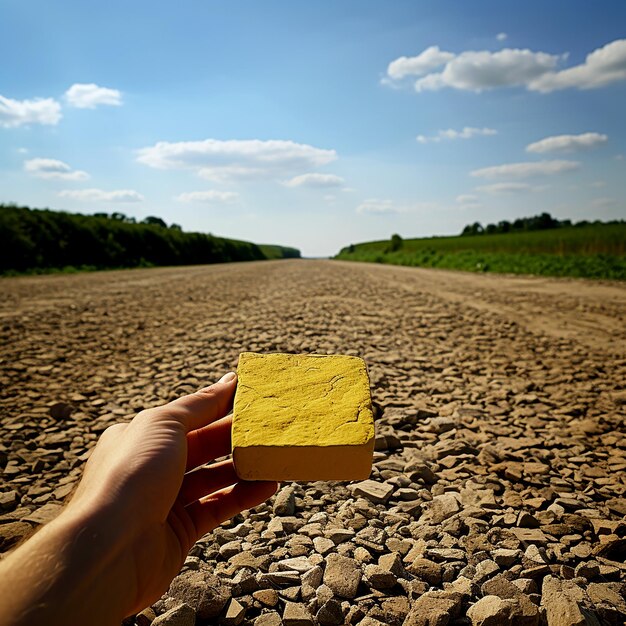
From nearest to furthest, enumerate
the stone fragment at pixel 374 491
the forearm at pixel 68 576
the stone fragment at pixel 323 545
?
the forearm at pixel 68 576
the stone fragment at pixel 323 545
the stone fragment at pixel 374 491

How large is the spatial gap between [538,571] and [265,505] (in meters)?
1.30

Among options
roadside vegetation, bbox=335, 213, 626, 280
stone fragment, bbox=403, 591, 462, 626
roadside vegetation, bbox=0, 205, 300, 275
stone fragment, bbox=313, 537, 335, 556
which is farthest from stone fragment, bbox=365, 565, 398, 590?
roadside vegetation, bbox=0, 205, 300, 275

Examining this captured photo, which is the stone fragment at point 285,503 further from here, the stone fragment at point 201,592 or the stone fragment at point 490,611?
the stone fragment at point 490,611

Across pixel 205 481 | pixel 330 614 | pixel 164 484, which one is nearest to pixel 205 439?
pixel 205 481

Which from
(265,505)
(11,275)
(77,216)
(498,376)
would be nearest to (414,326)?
(498,376)

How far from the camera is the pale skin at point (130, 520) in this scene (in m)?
1.20

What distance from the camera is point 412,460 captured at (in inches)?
119

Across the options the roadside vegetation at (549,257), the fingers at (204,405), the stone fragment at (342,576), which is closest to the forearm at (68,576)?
the fingers at (204,405)

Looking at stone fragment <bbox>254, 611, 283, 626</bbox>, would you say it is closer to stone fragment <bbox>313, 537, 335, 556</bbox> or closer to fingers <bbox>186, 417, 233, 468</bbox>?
stone fragment <bbox>313, 537, 335, 556</bbox>

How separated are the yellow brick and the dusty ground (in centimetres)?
52

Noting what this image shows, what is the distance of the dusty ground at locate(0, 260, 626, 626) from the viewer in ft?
6.19

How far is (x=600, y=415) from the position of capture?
3.89 meters

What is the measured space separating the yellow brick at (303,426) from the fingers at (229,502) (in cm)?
25

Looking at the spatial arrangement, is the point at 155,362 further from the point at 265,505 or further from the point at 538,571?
the point at 538,571
